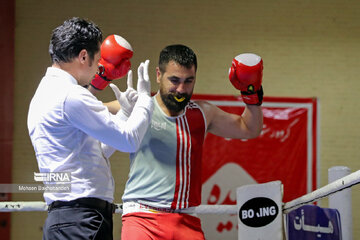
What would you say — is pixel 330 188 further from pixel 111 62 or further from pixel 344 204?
pixel 111 62

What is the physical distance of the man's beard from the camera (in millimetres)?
2686

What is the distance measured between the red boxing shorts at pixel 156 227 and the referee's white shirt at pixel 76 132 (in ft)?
1.94

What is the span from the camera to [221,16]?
645cm

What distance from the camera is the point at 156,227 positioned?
8.27 ft

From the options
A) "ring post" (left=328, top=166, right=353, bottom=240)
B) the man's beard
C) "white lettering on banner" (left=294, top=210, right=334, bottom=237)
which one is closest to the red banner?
"ring post" (left=328, top=166, right=353, bottom=240)

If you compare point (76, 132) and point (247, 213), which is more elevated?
point (76, 132)

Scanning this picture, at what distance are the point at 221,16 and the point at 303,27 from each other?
1035 millimetres

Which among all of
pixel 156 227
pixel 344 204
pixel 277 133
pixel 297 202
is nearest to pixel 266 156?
pixel 277 133

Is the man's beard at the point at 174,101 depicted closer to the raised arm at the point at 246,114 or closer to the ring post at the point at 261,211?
the raised arm at the point at 246,114

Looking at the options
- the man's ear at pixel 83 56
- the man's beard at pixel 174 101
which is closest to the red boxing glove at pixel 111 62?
the man's beard at pixel 174 101

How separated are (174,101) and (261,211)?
88cm

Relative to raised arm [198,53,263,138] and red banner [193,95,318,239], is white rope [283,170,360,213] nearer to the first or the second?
raised arm [198,53,263,138]

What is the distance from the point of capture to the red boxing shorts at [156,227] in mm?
2512

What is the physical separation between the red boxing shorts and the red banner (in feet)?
11.8
